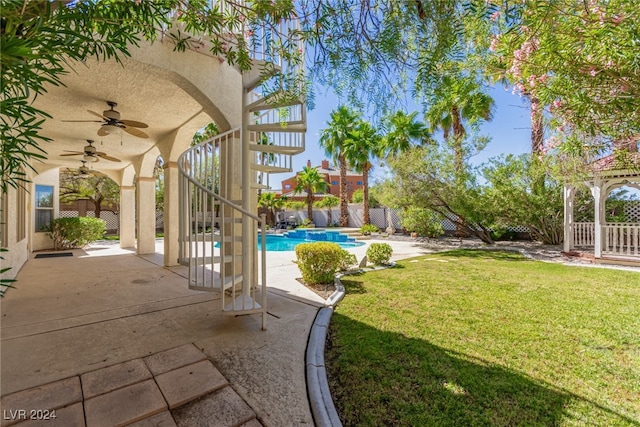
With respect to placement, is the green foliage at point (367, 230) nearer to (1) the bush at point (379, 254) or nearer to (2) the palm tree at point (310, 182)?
(2) the palm tree at point (310, 182)

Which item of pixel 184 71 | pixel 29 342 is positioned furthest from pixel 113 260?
pixel 184 71

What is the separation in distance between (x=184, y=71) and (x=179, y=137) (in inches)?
105

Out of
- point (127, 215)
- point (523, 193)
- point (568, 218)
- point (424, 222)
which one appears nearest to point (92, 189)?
point (127, 215)

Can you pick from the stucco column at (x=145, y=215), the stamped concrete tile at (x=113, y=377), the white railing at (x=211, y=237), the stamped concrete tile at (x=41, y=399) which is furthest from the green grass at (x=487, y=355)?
the stucco column at (x=145, y=215)

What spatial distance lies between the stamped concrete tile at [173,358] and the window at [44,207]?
10.5 meters

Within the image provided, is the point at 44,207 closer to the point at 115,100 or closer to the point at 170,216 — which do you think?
the point at 170,216

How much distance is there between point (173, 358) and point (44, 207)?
36.0ft

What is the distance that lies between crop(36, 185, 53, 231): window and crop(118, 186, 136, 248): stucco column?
2.21 metres

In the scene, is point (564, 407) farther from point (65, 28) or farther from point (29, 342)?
point (29, 342)

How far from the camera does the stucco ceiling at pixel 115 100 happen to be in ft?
11.6

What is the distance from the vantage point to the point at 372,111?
2.16 metres

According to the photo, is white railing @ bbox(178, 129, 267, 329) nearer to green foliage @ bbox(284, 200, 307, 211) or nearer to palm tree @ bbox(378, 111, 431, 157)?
palm tree @ bbox(378, 111, 431, 157)

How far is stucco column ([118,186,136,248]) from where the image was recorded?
33.0ft

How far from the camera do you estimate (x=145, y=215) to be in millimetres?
8344
